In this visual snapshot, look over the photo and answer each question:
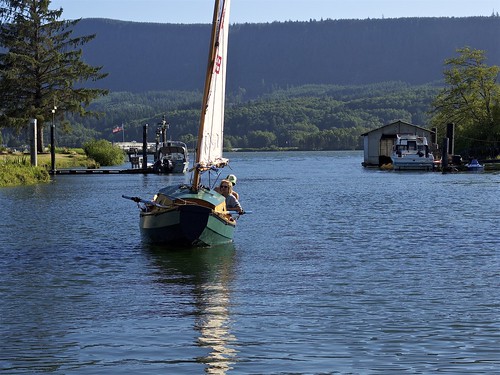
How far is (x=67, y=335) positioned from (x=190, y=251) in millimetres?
11605

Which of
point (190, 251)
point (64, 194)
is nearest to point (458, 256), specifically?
point (190, 251)

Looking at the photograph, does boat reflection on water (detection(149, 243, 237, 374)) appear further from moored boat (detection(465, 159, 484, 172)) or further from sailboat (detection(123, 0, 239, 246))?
moored boat (detection(465, 159, 484, 172))

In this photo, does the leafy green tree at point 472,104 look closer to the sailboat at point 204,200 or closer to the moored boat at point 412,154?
the moored boat at point 412,154

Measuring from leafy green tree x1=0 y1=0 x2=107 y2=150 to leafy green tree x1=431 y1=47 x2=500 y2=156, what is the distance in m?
36.8

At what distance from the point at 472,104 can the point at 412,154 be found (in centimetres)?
1523

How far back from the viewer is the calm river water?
1514 centimetres

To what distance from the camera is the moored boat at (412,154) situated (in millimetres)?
99000

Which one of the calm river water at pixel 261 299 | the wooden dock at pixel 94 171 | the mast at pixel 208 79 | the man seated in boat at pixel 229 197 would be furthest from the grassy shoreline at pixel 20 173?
the mast at pixel 208 79

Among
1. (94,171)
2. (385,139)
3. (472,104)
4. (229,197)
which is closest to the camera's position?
(229,197)

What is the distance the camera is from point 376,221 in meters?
39.1

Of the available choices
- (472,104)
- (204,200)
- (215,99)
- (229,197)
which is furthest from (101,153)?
(204,200)

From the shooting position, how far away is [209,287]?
72.7 ft

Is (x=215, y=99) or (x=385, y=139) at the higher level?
(x=215, y=99)

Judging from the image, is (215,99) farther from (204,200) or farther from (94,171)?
(94,171)
